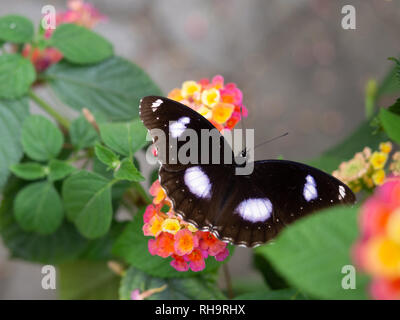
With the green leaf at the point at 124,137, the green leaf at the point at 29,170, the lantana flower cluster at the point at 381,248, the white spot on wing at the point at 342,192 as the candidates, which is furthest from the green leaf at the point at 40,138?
the lantana flower cluster at the point at 381,248

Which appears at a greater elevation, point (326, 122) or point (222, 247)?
point (326, 122)

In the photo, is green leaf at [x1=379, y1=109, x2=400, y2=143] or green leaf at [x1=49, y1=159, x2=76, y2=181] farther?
green leaf at [x1=49, y1=159, x2=76, y2=181]

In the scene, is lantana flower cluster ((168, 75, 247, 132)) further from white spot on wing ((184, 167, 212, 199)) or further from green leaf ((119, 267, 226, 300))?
green leaf ((119, 267, 226, 300))

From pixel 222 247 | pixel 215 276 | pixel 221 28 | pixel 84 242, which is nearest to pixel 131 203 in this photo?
pixel 84 242

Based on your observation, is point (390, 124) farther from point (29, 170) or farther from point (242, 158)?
point (29, 170)

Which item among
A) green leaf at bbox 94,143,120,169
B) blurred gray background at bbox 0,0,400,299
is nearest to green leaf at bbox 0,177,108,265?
green leaf at bbox 94,143,120,169

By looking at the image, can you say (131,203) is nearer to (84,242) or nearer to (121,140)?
(84,242)
